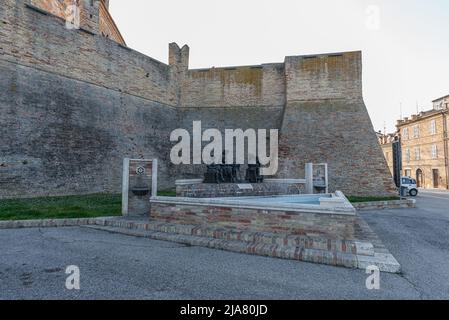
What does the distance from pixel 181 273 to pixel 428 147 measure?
121 feet

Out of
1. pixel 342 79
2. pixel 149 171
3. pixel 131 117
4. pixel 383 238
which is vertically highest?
pixel 342 79

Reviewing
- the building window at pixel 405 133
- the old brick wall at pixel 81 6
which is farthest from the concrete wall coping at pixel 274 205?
the building window at pixel 405 133

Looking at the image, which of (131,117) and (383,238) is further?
(131,117)

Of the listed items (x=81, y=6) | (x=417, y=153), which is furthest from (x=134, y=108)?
(x=417, y=153)

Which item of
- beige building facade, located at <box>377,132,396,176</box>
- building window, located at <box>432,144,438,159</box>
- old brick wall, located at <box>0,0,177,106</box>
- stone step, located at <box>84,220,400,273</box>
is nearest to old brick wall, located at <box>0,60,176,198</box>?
old brick wall, located at <box>0,0,177,106</box>

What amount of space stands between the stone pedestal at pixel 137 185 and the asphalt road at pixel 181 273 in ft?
6.58

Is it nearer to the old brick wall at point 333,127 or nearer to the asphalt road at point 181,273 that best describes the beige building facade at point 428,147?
the old brick wall at point 333,127

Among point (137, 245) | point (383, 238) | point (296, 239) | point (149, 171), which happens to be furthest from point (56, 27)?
point (383, 238)

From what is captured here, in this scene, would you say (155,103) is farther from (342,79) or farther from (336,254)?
(336,254)

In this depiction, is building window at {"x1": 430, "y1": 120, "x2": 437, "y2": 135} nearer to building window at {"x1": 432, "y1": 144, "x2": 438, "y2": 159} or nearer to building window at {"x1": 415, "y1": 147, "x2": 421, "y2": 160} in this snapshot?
building window at {"x1": 432, "y1": 144, "x2": 438, "y2": 159}

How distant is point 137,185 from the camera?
760 cm

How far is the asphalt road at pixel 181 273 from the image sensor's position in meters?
3.03

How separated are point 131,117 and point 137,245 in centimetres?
1181

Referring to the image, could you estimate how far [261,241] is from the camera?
495 cm
